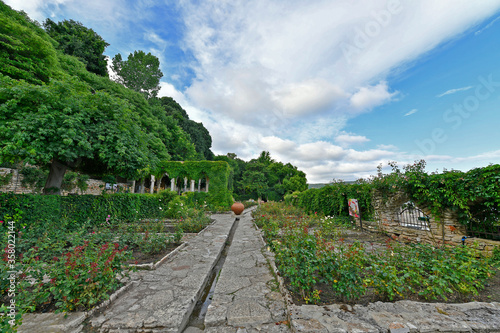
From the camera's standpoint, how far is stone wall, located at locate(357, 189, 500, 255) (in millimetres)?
4797

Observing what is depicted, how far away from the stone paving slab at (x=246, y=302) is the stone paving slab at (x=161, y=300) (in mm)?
338

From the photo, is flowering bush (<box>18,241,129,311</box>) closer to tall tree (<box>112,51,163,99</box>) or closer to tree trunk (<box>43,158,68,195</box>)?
tree trunk (<box>43,158,68,195</box>)

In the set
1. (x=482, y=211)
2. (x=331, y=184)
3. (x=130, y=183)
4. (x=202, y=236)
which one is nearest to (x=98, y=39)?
(x=130, y=183)

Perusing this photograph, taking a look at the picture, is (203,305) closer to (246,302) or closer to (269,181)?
(246,302)

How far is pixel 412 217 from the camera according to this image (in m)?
6.35

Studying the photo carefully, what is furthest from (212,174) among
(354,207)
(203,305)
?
(203,305)

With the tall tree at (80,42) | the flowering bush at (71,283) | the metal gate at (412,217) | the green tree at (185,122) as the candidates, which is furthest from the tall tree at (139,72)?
the metal gate at (412,217)

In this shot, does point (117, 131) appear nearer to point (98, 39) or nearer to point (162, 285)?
point (162, 285)

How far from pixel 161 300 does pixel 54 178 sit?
6.45m

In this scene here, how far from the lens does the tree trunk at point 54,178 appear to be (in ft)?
19.5

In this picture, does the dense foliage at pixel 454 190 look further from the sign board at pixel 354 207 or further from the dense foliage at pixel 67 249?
the dense foliage at pixel 67 249

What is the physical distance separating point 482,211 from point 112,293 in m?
7.83

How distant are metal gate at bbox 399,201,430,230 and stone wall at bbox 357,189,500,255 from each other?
87mm

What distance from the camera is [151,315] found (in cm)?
218
